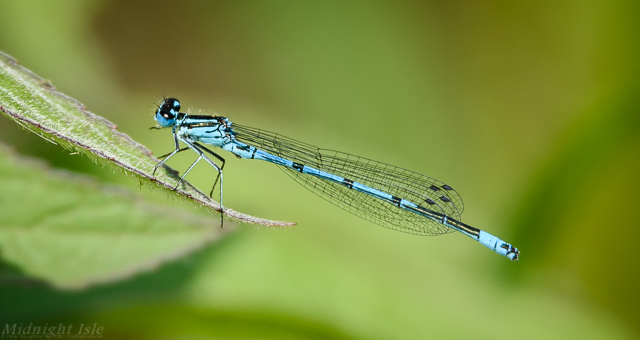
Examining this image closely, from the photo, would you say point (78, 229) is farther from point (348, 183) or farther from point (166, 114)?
point (348, 183)

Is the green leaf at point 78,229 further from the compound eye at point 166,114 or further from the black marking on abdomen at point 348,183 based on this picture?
the black marking on abdomen at point 348,183

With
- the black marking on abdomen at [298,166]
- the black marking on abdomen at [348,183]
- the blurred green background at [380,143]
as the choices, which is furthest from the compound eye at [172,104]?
the black marking on abdomen at [348,183]

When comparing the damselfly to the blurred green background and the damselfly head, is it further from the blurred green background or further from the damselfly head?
the blurred green background

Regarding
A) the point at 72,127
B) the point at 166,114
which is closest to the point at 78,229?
the point at 72,127

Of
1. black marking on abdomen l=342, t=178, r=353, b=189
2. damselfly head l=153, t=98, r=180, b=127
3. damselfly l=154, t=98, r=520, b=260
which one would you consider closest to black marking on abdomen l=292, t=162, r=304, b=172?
damselfly l=154, t=98, r=520, b=260

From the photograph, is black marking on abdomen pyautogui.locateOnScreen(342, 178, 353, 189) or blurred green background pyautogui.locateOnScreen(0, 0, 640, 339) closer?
blurred green background pyautogui.locateOnScreen(0, 0, 640, 339)

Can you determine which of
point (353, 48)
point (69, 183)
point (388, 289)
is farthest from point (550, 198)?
point (69, 183)

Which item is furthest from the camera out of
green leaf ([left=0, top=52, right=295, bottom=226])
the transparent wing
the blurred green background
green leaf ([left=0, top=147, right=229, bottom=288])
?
the transparent wing

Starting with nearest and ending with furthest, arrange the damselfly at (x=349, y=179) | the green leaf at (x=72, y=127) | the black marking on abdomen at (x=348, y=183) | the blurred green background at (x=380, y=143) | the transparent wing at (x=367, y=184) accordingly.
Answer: the green leaf at (x=72, y=127) < the blurred green background at (x=380, y=143) < the damselfly at (x=349, y=179) < the transparent wing at (x=367, y=184) < the black marking on abdomen at (x=348, y=183)
